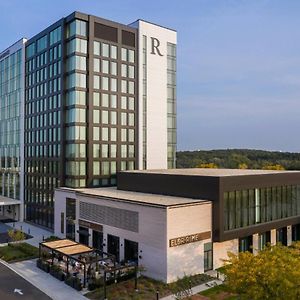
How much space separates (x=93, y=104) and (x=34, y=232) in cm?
2189

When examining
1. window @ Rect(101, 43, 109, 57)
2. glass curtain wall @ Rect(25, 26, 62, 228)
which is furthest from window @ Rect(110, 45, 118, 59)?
glass curtain wall @ Rect(25, 26, 62, 228)

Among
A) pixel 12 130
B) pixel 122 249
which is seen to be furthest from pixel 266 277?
pixel 12 130

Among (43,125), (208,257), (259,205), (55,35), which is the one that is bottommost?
(208,257)

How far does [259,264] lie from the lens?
76.4 feet

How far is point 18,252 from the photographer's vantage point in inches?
1727

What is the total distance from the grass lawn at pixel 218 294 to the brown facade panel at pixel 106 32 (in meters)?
40.6

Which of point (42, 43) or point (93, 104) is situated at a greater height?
point (42, 43)

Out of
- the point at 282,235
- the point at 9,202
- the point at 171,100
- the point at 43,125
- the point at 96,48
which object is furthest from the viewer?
the point at 171,100

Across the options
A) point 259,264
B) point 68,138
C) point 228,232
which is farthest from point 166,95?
point 259,264

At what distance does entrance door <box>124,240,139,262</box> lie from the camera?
125 ft

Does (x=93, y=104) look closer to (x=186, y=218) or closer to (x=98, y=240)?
(x=98, y=240)

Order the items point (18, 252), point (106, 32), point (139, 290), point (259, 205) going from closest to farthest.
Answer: point (139, 290)
point (259, 205)
point (18, 252)
point (106, 32)

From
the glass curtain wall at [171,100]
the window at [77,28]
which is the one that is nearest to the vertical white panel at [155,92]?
the glass curtain wall at [171,100]

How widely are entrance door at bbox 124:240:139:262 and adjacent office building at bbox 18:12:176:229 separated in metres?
17.7
